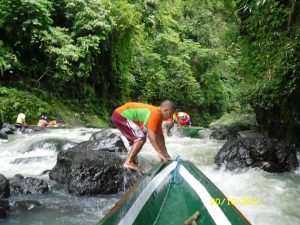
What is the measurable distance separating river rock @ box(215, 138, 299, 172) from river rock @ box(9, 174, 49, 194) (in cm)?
399

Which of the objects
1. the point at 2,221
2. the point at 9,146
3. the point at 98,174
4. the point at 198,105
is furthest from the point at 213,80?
the point at 2,221

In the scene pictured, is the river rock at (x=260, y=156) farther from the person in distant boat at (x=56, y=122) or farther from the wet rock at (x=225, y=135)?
the person in distant boat at (x=56, y=122)

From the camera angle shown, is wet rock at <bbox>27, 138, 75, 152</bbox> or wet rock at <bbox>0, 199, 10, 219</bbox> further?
wet rock at <bbox>27, 138, 75, 152</bbox>

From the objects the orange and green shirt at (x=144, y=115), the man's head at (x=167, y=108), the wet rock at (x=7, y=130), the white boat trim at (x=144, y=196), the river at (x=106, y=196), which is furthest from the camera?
the wet rock at (x=7, y=130)

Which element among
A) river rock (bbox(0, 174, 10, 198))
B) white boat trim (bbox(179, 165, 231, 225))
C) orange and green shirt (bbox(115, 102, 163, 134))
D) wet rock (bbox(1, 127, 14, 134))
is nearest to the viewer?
white boat trim (bbox(179, 165, 231, 225))

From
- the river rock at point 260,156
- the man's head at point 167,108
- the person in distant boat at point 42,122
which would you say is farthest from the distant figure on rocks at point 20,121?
the man's head at point 167,108

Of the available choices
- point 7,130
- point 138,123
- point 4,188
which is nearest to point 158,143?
point 138,123

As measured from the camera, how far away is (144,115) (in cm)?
533

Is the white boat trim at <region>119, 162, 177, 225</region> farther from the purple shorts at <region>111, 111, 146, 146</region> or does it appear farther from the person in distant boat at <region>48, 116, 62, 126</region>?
the person in distant boat at <region>48, 116, 62, 126</region>

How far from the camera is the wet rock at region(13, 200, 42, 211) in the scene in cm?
538

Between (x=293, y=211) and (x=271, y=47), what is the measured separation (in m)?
3.84

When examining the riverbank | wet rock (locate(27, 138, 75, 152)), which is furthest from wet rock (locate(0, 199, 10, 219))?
the riverbank

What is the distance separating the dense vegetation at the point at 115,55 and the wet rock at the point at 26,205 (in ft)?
16.9

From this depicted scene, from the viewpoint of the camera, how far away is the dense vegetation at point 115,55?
334 inches
